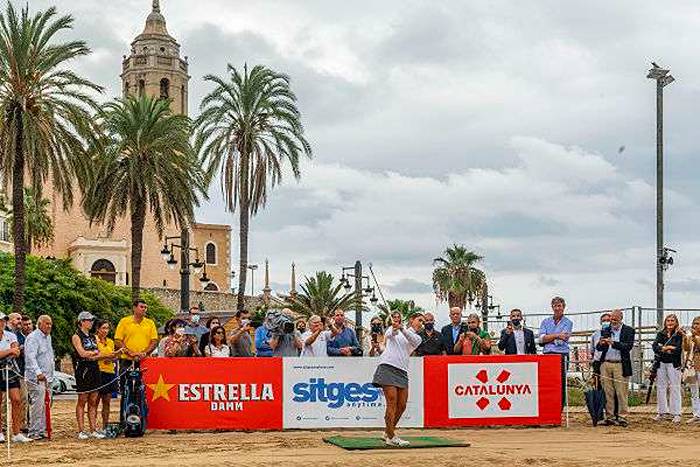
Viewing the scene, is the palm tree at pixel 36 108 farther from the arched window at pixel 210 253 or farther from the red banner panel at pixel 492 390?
the arched window at pixel 210 253

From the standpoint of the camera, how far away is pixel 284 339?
19000mm

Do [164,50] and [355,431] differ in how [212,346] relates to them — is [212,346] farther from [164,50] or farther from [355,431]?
[164,50]

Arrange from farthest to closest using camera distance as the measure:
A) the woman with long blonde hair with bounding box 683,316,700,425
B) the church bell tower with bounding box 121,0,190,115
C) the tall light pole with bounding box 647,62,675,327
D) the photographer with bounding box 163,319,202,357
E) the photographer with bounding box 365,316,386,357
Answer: the church bell tower with bounding box 121,0,190,115, the tall light pole with bounding box 647,62,675,327, the photographer with bounding box 365,316,386,357, the woman with long blonde hair with bounding box 683,316,700,425, the photographer with bounding box 163,319,202,357

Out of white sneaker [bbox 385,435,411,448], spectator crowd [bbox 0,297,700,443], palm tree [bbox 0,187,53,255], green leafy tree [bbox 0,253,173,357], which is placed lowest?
white sneaker [bbox 385,435,411,448]

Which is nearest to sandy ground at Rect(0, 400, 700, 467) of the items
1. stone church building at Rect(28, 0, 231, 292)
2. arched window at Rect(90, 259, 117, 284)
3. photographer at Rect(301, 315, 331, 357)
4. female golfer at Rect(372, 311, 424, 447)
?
female golfer at Rect(372, 311, 424, 447)

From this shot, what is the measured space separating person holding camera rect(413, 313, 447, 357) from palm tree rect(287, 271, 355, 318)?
38.3 meters

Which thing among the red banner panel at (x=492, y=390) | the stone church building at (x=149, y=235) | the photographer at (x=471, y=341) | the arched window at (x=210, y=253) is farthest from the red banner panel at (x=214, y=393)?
the arched window at (x=210, y=253)

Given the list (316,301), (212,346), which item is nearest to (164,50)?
(316,301)

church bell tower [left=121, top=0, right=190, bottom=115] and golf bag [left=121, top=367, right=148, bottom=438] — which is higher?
church bell tower [left=121, top=0, right=190, bottom=115]

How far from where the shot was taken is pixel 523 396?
18844 millimetres

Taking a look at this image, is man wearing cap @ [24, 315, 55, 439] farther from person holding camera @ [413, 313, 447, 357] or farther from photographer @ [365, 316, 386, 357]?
person holding camera @ [413, 313, 447, 357]

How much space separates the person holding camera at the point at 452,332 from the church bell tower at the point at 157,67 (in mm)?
100749

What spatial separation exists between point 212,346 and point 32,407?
10.2 feet

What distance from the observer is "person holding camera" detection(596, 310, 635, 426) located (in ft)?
62.7
